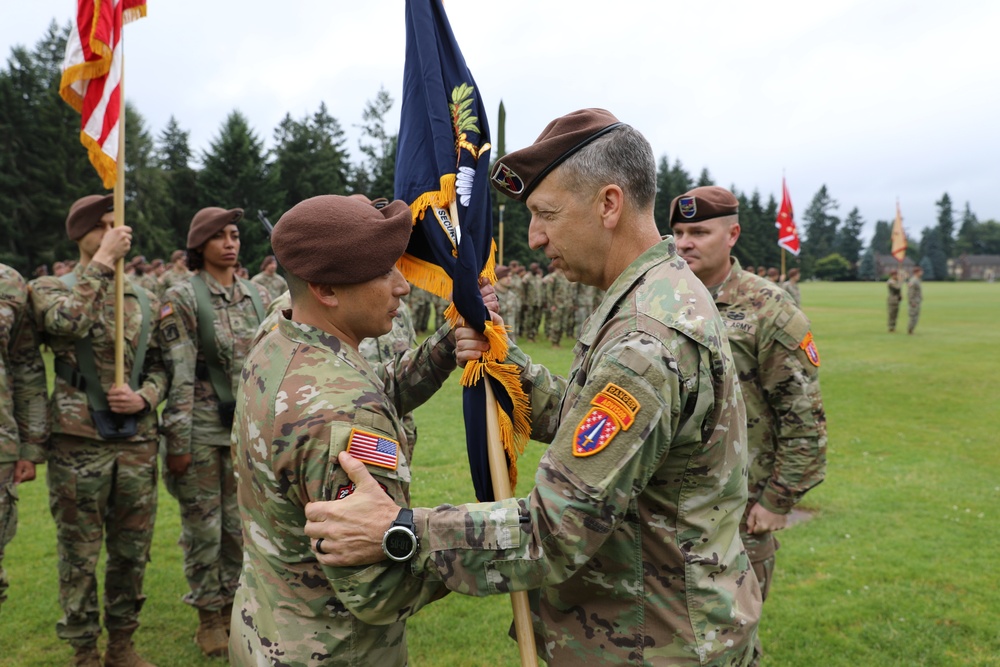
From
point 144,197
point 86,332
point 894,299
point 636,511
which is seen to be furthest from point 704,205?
point 144,197

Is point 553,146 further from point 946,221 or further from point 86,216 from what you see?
point 946,221

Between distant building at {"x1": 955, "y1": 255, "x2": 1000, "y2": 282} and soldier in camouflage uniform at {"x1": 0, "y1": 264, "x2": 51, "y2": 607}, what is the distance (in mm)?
A: 123459

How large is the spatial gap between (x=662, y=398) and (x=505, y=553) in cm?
61

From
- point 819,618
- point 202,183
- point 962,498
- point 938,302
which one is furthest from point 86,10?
point 938,302

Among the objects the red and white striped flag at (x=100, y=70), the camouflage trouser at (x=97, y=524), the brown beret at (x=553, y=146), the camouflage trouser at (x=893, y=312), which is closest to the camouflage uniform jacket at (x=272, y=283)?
the red and white striped flag at (x=100, y=70)

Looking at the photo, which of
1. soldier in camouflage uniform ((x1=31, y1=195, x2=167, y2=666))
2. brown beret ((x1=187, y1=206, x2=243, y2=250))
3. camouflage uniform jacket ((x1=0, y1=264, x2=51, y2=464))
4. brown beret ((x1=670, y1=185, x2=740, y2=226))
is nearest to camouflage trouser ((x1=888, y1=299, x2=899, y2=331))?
brown beret ((x1=670, y1=185, x2=740, y2=226))

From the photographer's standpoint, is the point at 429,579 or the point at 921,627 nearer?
the point at 429,579

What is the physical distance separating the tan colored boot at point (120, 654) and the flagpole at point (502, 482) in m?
3.32

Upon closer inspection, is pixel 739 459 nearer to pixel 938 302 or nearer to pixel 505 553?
pixel 505 553

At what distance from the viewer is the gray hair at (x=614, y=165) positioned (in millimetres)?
2203

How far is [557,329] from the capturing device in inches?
867

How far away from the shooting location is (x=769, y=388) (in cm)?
392

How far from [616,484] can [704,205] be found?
2.80m

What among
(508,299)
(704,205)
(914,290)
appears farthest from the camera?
(914,290)
